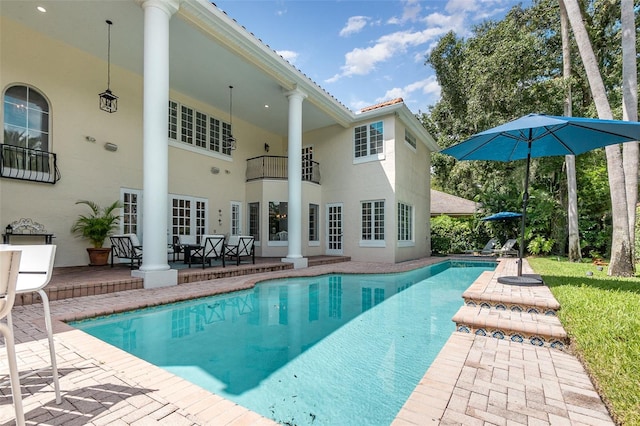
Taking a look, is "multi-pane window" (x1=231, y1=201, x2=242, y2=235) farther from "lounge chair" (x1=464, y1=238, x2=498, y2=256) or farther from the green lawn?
"lounge chair" (x1=464, y1=238, x2=498, y2=256)

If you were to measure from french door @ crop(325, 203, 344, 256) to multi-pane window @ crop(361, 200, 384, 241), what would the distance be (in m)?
1.08

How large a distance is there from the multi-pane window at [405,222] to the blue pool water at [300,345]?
6232 millimetres

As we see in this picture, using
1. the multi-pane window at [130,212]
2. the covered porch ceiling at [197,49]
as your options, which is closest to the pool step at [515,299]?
→ the covered porch ceiling at [197,49]

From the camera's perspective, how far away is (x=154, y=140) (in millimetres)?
6379

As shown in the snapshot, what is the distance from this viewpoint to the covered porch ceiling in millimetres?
6922

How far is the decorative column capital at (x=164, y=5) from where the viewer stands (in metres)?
6.29

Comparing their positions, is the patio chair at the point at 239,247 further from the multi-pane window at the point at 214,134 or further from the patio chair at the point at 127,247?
the multi-pane window at the point at 214,134

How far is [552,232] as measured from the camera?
14539 mm

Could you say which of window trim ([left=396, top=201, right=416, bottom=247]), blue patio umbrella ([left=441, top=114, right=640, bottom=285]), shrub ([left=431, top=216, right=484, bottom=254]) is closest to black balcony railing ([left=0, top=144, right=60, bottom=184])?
blue patio umbrella ([left=441, top=114, right=640, bottom=285])

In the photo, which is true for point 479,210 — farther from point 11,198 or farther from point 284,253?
point 11,198

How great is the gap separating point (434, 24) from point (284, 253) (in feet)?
45.1

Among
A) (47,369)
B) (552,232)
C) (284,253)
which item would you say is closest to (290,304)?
(47,369)

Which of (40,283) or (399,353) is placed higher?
(40,283)

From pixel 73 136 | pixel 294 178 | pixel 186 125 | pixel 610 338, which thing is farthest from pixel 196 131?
pixel 610 338
